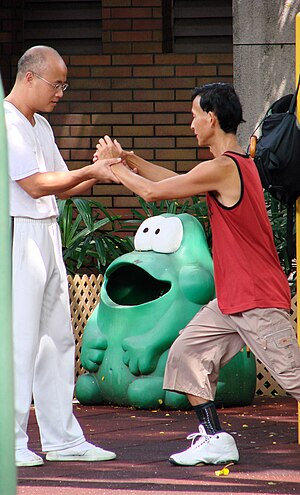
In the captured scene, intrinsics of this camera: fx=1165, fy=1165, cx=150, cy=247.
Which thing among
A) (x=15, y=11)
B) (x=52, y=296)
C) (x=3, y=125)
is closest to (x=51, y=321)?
(x=52, y=296)

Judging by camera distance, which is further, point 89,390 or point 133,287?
point 133,287

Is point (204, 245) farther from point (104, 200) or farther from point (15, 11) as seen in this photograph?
point (15, 11)

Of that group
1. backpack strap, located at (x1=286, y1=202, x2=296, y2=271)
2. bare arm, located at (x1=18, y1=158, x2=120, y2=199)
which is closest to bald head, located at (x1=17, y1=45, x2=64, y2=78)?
bare arm, located at (x1=18, y1=158, x2=120, y2=199)

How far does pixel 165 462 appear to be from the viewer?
5348mm

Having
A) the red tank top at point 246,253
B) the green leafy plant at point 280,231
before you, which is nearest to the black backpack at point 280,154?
the red tank top at point 246,253

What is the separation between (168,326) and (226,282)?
2294mm

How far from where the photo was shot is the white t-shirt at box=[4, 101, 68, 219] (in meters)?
5.16

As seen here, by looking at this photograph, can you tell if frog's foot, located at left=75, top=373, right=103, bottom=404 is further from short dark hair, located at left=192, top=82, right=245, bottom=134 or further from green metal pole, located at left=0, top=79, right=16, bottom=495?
green metal pole, located at left=0, top=79, right=16, bottom=495

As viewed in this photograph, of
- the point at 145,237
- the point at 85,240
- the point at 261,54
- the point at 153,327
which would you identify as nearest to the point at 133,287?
the point at 145,237

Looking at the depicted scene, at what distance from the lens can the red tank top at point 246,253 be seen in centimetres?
498

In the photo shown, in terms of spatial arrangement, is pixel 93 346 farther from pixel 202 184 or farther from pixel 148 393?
pixel 202 184

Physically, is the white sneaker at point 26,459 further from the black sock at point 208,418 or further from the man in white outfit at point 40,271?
the black sock at point 208,418

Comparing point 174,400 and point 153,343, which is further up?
point 153,343

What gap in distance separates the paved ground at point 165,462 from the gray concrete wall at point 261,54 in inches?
111
